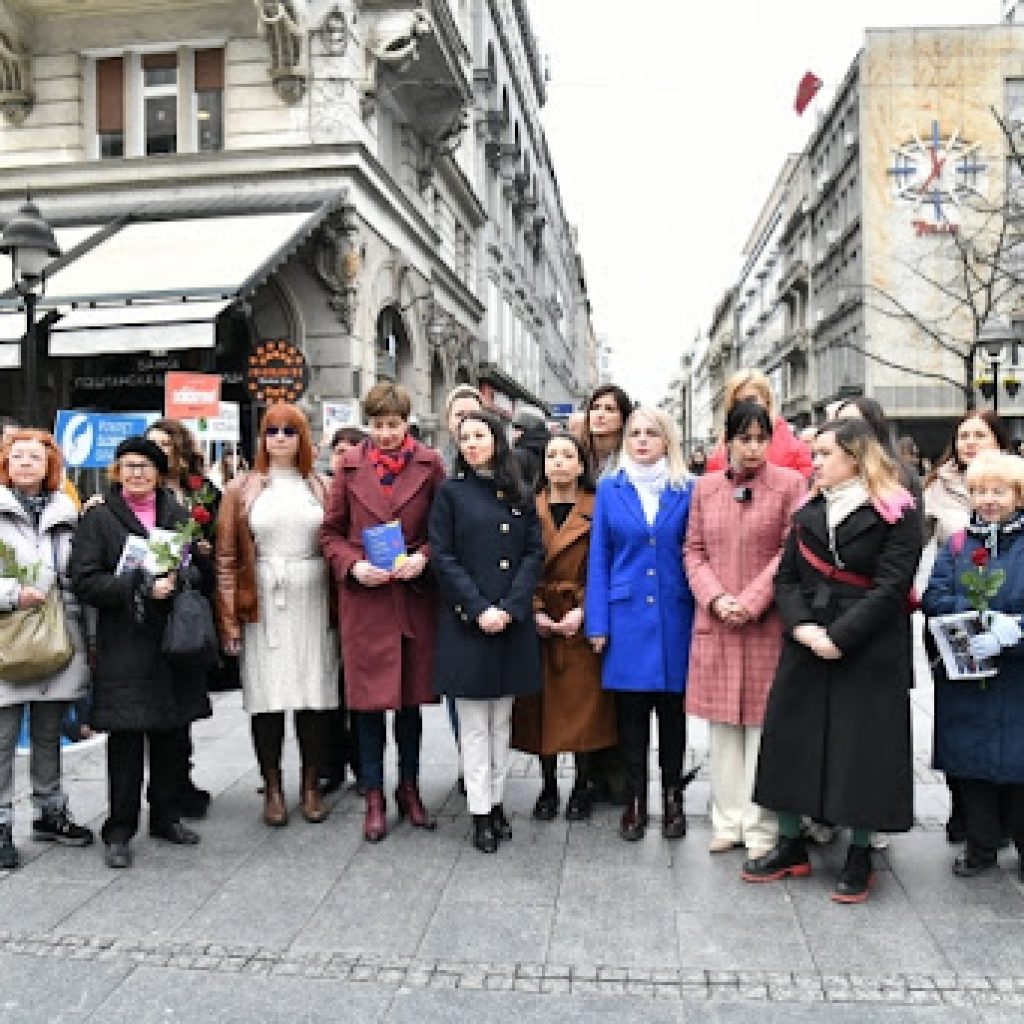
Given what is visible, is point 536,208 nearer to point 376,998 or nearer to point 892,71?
point 892,71

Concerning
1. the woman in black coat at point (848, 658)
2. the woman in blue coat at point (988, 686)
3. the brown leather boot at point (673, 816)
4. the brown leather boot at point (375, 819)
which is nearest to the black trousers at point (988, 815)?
the woman in blue coat at point (988, 686)

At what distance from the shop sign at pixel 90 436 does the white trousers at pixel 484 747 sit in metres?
5.16

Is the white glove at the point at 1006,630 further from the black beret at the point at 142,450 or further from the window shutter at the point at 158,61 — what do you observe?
the window shutter at the point at 158,61

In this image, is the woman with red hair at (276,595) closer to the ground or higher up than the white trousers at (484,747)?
higher up

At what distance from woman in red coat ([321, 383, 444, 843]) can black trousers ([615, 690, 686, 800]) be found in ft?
3.45

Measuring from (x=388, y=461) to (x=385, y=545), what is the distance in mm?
490

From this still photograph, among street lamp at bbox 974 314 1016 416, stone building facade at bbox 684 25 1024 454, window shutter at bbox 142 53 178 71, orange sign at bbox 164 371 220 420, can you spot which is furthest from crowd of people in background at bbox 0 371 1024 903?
stone building facade at bbox 684 25 1024 454

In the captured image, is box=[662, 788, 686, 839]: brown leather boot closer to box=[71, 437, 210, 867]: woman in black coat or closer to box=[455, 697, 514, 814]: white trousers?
box=[455, 697, 514, 814]: white trousers

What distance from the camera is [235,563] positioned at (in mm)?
5371

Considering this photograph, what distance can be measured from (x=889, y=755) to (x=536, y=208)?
143ft

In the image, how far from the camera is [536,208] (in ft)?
149

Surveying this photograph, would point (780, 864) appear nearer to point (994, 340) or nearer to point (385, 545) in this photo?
point (385, 545)

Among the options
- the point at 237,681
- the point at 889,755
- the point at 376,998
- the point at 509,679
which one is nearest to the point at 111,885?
the point at 237,681

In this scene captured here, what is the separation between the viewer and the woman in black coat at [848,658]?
4352 millimetres
